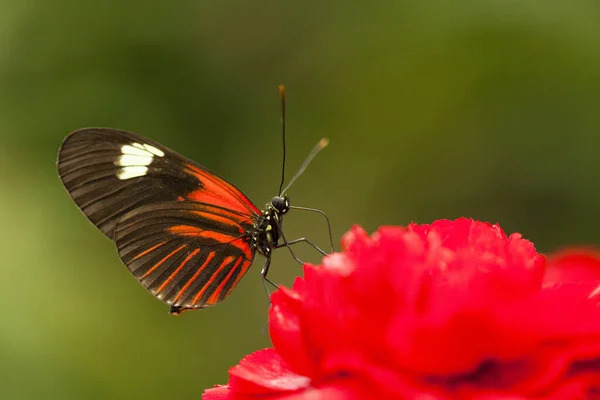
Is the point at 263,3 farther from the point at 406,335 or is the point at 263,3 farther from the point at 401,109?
the point at 406,335

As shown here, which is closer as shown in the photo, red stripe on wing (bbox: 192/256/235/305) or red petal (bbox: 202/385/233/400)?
red petal (bbox: 202/385/233/400)

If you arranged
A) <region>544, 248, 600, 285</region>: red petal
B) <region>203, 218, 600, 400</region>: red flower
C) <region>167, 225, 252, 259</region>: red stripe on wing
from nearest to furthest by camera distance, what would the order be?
<region>203, 218, 600, 400</region>: red flower, <region>544, 248, 600, 285</region>: red petal, <region>167, 225, 252, 259</region>: red stripe on wing

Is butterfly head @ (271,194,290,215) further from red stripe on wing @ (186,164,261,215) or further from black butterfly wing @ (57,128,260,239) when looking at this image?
black butterfly wing @ (57,128,260,239)

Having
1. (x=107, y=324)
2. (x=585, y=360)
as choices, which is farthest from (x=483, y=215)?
(x=585, y=360)

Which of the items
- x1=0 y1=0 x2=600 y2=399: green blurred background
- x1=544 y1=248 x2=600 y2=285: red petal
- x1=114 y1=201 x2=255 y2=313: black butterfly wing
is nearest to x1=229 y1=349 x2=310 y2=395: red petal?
x1=114 y1=201 x2=255 y2=313: black butterfly wing

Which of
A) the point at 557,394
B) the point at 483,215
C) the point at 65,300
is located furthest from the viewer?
the point at 483,215

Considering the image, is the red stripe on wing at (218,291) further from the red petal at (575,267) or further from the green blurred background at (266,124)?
the green blurred background at (266,124)
